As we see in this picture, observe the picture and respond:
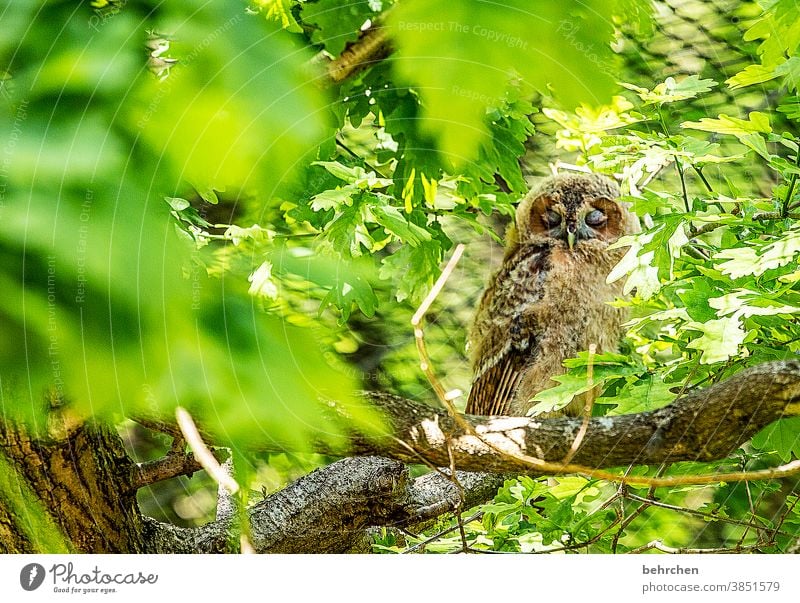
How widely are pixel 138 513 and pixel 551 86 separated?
490 millimetres

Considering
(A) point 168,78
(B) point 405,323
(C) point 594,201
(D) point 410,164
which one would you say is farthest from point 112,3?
(C) point 594,201

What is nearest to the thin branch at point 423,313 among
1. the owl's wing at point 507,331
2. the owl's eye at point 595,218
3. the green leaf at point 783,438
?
the green leaf at point 783,438

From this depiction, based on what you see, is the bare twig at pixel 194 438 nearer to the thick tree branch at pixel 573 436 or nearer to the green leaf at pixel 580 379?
the thick tree branch at pixel 573 436

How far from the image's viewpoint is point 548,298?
1007mm

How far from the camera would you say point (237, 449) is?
0.16 metres

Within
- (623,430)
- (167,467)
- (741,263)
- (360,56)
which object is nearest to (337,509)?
(167,467)

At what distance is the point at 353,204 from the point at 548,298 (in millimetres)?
521

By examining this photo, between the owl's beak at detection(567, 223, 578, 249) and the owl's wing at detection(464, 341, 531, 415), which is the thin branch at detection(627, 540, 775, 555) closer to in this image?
the owl's wing at detection(464, 341, 531, 415)

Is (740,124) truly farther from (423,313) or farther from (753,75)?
(423,313)

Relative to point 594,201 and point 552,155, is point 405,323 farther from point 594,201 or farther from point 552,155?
point 594,201

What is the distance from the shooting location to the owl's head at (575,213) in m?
0.89

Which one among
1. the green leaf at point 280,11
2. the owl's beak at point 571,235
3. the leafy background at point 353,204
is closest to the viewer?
the leafy background at point 353,204

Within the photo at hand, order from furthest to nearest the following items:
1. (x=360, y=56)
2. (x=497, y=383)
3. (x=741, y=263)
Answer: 1. (x=497, y=383)
2. (x=741, y=263)
3. (x=360, y=56)

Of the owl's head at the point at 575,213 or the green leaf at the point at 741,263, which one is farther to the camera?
the owl's head at the point at 575,213
